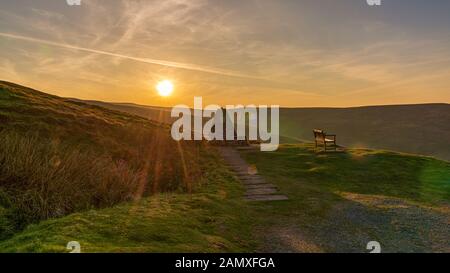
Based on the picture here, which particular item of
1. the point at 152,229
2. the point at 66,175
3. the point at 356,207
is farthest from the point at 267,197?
the point at 66,175

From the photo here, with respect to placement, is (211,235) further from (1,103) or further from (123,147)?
(1,103)

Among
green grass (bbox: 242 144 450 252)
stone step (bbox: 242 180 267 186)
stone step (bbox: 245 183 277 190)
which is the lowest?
green grass (bbox: 242 144 450 252)

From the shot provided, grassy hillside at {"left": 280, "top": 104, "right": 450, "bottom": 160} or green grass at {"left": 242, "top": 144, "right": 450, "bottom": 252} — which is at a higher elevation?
grassy hillside at {"left": 280, "top": 104, "right": 450, "bottom": 160}

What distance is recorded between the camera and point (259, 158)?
1062 inches

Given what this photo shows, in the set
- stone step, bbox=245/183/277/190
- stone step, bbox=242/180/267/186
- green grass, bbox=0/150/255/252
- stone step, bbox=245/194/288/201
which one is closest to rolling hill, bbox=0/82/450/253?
green grass, bbox=0/150/255/252

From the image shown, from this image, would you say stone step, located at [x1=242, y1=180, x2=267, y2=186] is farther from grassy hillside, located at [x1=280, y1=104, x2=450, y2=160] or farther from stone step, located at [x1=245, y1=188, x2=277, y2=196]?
grassy hillside, located at [x1=280, y1=104, x2=450, y2=160]

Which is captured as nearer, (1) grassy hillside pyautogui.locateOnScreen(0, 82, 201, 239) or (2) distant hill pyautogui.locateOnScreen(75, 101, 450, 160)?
(1) grassy hillside pyautogui.locateOnScreen(0, 82, 201, 239)

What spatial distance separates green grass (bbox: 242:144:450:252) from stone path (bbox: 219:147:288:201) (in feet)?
1.84

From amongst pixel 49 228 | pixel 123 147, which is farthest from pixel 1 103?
pixel 49 228

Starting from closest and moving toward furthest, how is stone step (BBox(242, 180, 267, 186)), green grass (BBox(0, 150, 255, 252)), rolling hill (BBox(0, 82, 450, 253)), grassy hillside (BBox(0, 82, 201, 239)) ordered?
green grass (BBox(0, 150, 255, 252))
rolling hill (BBox(0, 82, 450, 253))
grassy hillside (BBox(0, 82, 201, 239))
stone step (BBox(242, 180, 267, 186))

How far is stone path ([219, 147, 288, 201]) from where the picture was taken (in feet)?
46.0

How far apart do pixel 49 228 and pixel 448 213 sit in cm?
1225

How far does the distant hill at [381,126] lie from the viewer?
245 feet

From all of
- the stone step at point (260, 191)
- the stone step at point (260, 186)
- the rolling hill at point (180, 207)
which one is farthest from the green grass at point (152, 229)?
the stone step at point (260, 186)
